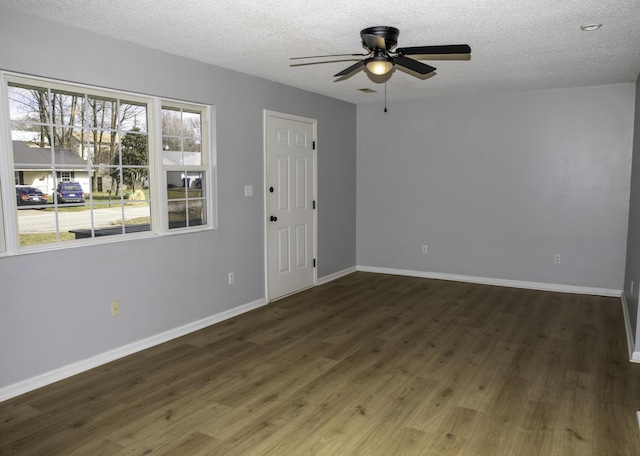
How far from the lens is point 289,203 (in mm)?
5516

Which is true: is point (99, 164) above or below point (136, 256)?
above

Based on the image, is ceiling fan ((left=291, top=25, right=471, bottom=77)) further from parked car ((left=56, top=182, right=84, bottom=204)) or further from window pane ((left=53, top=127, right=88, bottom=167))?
parked car ((left=56, top=182, right=84, bottom=204))

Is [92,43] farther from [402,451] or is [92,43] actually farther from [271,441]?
[402,451]

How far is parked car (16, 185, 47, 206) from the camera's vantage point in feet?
10.1

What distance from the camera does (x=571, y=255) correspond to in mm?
5602

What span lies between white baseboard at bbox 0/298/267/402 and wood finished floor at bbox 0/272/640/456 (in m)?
0.07

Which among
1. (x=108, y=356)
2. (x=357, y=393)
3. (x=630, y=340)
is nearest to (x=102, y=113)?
(x=108, y=356)

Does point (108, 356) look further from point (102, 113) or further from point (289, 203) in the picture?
point (289, 203)

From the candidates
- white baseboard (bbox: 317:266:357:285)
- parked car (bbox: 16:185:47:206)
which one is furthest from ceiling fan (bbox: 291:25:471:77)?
white baseboard (bbox: 317:266:357:285)

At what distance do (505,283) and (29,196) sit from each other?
210 inches

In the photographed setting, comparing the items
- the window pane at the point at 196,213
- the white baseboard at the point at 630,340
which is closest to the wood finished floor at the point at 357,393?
the white baseboard at the point at 630,340

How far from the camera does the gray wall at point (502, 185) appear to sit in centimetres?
537

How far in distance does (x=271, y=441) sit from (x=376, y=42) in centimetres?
246

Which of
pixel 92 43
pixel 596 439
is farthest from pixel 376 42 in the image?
pixel 596 439
